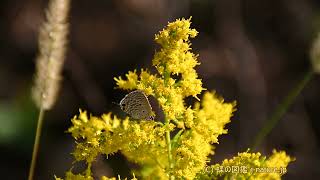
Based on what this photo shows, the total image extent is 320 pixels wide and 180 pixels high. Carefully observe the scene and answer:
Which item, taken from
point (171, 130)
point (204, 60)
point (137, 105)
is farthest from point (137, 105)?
point (204, 60)

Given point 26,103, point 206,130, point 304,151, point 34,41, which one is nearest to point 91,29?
point 34,41

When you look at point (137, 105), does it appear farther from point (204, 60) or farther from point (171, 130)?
point (204, 60)

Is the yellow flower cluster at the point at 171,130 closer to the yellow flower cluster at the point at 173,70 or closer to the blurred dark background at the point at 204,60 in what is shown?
the yellow flower cluster at the point at 173,70

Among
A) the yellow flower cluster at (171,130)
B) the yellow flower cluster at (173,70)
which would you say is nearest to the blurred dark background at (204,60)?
the yellow flower cluster at (171,130)

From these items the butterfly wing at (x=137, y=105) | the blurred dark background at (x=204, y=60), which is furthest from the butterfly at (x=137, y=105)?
the blurred dark background at (x=204, y=60)

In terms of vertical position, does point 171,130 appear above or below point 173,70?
below

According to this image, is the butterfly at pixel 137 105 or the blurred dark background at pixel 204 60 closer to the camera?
the butterfly at pixel 137 105

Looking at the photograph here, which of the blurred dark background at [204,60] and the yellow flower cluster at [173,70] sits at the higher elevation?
the blurred dark background at [204,60]

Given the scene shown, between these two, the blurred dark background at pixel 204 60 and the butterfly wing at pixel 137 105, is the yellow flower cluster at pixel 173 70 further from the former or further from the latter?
the blurred dark background at pixel 204 60
